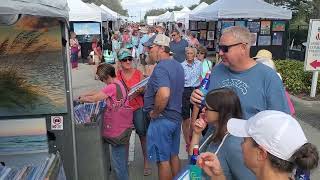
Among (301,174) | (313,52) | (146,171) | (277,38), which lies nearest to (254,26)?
(277,38)

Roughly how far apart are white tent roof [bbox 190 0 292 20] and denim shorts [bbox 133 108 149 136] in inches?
338

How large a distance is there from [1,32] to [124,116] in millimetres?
1468

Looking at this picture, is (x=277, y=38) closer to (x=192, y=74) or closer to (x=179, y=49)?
(x=179, y=49)

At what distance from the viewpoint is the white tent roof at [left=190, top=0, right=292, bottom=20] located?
1251cm

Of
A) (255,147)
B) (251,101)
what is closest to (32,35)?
(251,101)

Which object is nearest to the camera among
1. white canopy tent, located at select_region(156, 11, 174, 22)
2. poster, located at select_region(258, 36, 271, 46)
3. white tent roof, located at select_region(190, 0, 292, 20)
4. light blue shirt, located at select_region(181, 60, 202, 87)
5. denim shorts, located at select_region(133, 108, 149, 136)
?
denim shorts, located at select_region(133, 108, 149, 136)

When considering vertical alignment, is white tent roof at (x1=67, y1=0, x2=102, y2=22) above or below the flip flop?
above

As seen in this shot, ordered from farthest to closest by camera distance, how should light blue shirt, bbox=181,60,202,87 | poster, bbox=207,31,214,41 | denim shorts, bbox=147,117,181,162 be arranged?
poster, bbox=207,31,214,41, light blue shirt, bbox=181,60,202,87, denim shorts, bbox=147,117,181,162

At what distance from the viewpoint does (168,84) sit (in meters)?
3.82

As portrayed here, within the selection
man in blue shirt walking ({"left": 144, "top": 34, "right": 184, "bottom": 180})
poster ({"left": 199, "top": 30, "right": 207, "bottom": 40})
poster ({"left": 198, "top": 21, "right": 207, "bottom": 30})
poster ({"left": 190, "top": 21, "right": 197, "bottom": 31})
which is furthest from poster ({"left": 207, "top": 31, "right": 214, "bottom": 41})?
man in blue shirt walking ({"left": 144, "top": 34, "right": 184, "bottom": 180})

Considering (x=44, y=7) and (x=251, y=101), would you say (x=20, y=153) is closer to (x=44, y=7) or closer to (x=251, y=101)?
(x=44, y=7)

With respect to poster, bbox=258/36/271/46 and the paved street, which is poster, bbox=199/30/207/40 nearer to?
poster, bbox=258/36/271/46

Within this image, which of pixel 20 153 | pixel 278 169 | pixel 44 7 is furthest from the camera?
pixel 20 153

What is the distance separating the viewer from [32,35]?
3.28 meters
